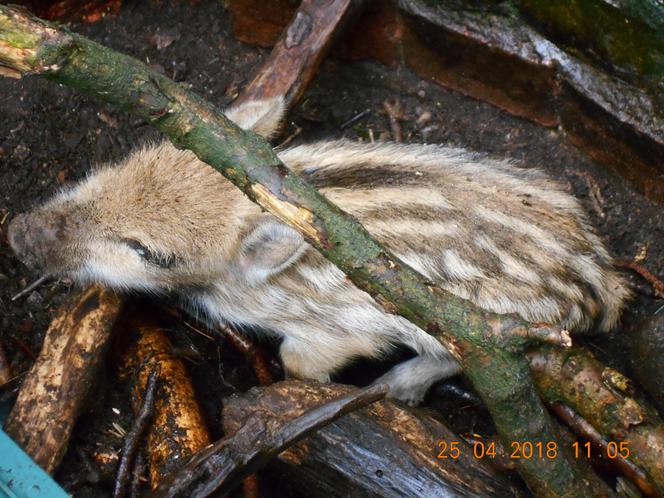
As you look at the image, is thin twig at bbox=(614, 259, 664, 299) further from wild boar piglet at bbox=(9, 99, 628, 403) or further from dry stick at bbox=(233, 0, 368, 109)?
dry stick at bbox=(233, 0, 368, 109)

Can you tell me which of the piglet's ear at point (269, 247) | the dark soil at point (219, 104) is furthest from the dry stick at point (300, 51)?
the piglet's ear at point (269, 247)

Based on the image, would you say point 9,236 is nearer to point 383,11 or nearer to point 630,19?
point 383,11

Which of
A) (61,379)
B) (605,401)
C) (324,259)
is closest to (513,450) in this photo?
(605,401)

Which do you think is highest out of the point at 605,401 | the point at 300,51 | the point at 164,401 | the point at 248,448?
the point at 300,51

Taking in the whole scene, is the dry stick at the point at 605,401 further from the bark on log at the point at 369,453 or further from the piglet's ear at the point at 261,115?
the piglet's ear at the point at 261,115

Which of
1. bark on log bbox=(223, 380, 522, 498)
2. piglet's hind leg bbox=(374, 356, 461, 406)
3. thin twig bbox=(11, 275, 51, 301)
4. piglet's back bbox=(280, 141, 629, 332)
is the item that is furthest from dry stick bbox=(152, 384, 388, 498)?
thin twig bbox=(11, 275, 51, 301)

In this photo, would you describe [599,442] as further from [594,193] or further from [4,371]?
[4,371]
